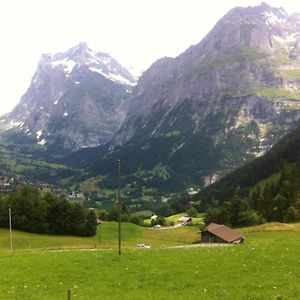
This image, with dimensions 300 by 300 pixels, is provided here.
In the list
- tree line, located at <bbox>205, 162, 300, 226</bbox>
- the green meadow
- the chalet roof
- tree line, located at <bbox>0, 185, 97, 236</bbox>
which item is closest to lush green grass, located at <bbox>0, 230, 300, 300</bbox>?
the green meadow

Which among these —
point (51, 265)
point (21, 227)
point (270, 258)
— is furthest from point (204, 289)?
point (21, 227)

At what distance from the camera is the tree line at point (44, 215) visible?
411 feet

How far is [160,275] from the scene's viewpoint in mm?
34500

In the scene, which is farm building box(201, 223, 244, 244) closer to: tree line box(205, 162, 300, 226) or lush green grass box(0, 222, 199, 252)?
lush green grass box(0, 222, 199, 252)

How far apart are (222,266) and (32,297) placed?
1464 centimetres

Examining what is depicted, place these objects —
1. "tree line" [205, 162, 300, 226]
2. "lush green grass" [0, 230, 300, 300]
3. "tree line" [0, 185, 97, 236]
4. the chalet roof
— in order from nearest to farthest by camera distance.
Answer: "lush green grass" [0, 230, 300, 300]
the chalet roof
"tree line" [0, 185, 97, 236]
"tree line" [205, 162, 300, 226]

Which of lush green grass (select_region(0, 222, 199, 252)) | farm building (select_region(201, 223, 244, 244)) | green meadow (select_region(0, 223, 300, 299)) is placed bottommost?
lush green grass (select_region(0, 222, 199, 252))

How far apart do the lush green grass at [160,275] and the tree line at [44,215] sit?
8264 centimetres

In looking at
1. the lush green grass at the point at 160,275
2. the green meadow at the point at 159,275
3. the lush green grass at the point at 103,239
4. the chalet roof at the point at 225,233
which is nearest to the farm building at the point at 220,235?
the chalet roof at the point at 225,233

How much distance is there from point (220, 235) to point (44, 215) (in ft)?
162

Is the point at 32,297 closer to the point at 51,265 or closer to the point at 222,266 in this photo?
the point at 51,265

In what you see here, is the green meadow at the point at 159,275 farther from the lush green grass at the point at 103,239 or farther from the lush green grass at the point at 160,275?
the lush green grass at the point at 103,239

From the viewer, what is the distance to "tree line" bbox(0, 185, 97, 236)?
125 m

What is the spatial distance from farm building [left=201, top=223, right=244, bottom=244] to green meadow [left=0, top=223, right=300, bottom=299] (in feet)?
205
